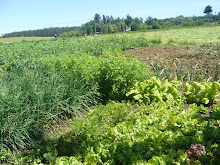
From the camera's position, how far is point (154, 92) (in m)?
4.17

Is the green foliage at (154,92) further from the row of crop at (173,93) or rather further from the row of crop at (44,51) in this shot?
the row of crop at (44,51)

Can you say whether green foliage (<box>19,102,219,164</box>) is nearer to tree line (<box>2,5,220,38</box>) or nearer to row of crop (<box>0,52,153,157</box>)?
row of crop (<box>0,52,153,157</box>)

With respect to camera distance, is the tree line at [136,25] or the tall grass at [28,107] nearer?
the tall grass at [28,107]

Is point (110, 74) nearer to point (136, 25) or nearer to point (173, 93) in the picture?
point (173, 93)

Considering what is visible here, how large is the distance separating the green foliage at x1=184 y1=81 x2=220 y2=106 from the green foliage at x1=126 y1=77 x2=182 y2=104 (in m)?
0.25

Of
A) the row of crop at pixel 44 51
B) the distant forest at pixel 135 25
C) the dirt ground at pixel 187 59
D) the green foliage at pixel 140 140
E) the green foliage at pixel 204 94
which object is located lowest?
the green foliage at pixel 140 140

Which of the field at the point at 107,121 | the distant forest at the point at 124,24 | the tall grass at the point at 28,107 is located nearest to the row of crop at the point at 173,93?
the field at the point at 107,121

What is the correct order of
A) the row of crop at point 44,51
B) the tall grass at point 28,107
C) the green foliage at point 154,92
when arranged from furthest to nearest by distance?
the row of crop at point 44,51, the green foliage at point 154,92, the tall grass at point 28,107

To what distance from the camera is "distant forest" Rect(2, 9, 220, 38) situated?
48444mm

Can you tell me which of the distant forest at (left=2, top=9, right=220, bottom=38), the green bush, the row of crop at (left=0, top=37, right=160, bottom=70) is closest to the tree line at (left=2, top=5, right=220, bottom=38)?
the distant forest at (left=2, top=9, right=220, bottom=38)

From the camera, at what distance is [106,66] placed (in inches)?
180

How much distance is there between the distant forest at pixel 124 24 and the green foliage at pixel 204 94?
3018 centimetres

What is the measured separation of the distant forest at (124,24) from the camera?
1907 inches

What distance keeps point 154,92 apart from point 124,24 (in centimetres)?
5240
